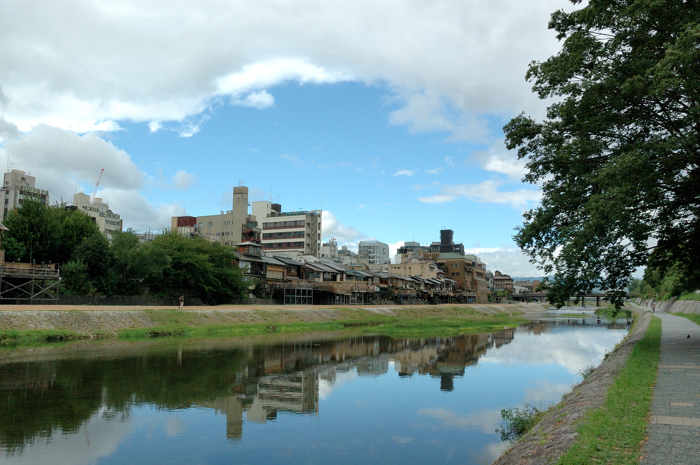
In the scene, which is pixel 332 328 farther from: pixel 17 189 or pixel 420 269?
pixel 17 189

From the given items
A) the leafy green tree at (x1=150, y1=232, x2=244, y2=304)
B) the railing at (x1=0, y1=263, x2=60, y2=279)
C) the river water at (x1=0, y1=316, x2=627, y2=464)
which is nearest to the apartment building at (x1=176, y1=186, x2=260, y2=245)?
the leafy green tree at (x1=150, y1=232, x2=244, y2=304)

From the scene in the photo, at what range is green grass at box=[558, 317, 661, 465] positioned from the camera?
8125mm

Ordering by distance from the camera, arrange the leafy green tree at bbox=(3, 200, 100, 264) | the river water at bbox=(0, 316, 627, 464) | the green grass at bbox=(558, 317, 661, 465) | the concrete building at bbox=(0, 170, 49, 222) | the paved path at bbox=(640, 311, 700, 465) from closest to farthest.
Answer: the paved path at bbox=(640, 311, 700, 465) < the green grass at bbox=(558, 317, 661, 465) < the river water at bbox=(0, 316, 627, 464) < the leafy green tree at bbox=(3, 200, 100, 264) < the concrete building at bbox=(0, 170, 49, 222)

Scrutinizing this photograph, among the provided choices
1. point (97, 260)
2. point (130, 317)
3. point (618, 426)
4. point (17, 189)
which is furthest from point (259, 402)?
point (17, 189)

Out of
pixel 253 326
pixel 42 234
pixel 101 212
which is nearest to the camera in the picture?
pixel 253 326

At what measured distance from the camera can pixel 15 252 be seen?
183 feet

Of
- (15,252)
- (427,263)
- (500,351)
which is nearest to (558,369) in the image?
(500,351)

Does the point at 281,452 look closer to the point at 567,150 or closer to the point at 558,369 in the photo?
the point at 567,150

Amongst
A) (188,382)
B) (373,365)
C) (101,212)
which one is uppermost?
(101,212)

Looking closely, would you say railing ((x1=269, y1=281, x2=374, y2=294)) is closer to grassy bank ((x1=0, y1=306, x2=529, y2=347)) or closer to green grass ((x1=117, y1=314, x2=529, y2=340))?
grassy bank ((x1=0, y1=306, x2=529, y2=347))

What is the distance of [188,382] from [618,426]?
18.3 m

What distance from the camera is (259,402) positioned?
18969 millimetres

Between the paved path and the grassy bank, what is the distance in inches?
1437

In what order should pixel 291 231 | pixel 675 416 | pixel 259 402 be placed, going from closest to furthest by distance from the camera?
pixel 675 416
pixel 259 402
pixel 291 231
